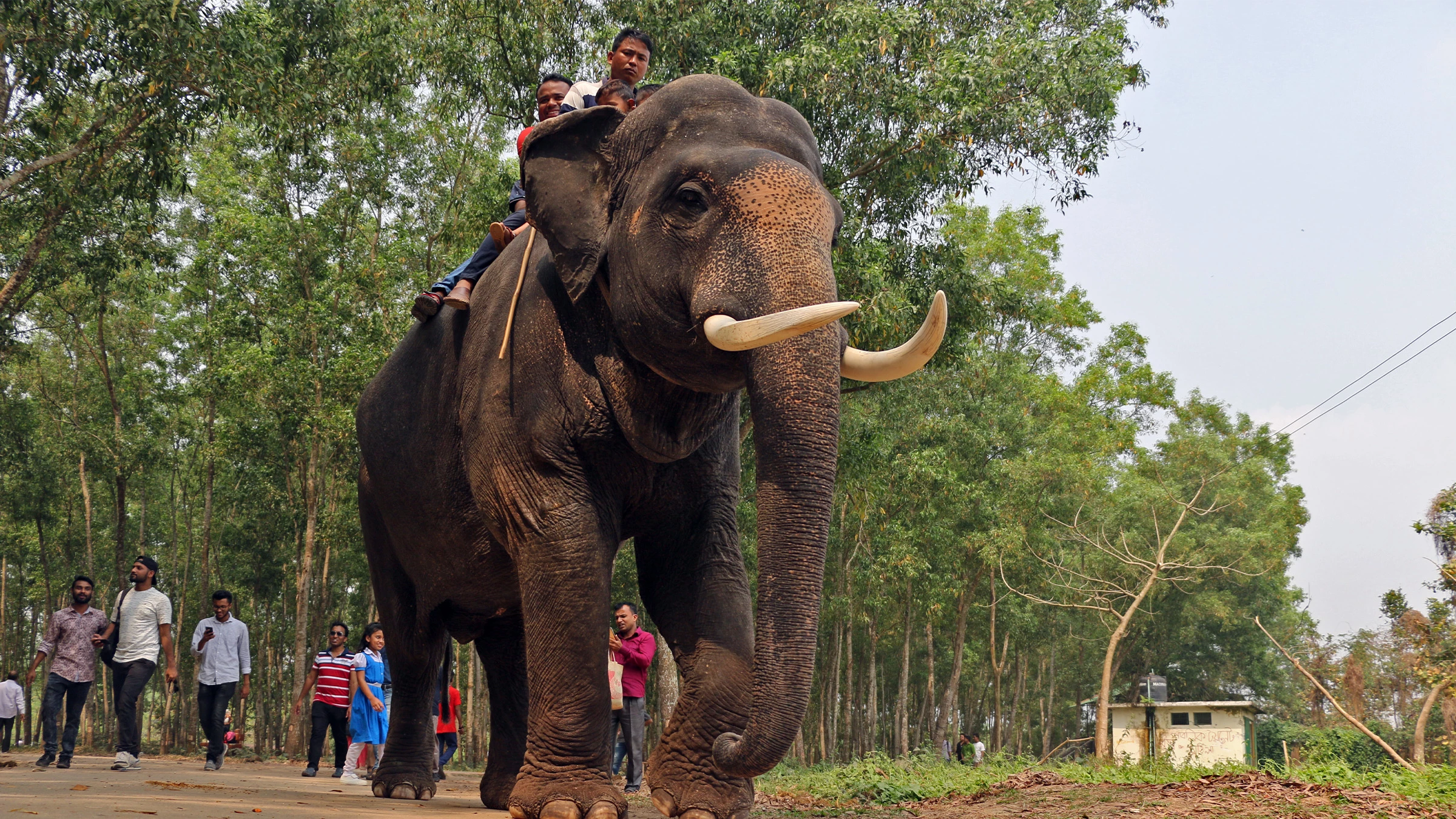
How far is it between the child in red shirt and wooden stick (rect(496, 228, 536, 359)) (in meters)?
5.29

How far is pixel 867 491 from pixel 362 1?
13357mm

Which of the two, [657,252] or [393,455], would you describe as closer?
[657,252]

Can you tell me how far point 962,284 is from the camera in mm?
17516

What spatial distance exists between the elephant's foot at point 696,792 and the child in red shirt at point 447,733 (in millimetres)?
5323

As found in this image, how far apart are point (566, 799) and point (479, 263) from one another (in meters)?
2.66

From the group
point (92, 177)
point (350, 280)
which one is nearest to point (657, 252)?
point (92, 177)

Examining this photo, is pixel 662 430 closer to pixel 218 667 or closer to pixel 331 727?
pixel 218 667

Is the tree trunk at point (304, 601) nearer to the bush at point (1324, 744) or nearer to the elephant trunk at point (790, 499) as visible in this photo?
the bush at point (1324, 744)

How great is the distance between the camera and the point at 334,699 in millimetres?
12430

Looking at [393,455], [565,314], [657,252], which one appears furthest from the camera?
[393,455]

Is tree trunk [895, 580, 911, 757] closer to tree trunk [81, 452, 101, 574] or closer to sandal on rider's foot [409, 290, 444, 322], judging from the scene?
tree trunk [81, 452, 101, 574]

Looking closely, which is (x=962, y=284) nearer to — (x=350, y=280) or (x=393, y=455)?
(x=350, y=280)

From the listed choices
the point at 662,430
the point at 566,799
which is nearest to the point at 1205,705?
the point at 662,430

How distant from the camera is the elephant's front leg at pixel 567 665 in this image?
4.10m
